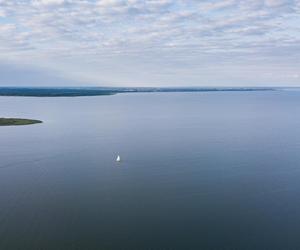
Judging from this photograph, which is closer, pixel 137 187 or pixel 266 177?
pixel 137 187

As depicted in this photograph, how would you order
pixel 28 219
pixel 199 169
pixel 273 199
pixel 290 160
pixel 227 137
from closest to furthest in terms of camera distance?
pixel 28 219, pixel 273 199, pixel 199 169, pixel 290 160, pixel 227 137

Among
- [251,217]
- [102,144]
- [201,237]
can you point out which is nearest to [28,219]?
[201,237]

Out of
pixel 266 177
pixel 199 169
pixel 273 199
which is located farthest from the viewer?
pixel 199 169

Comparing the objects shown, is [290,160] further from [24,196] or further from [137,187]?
[24,196]

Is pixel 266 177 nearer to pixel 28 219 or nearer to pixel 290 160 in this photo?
pixel 290 160

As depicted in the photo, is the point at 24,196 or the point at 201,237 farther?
the point at 24,196

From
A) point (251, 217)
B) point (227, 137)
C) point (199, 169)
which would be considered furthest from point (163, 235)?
point (227, 137)
